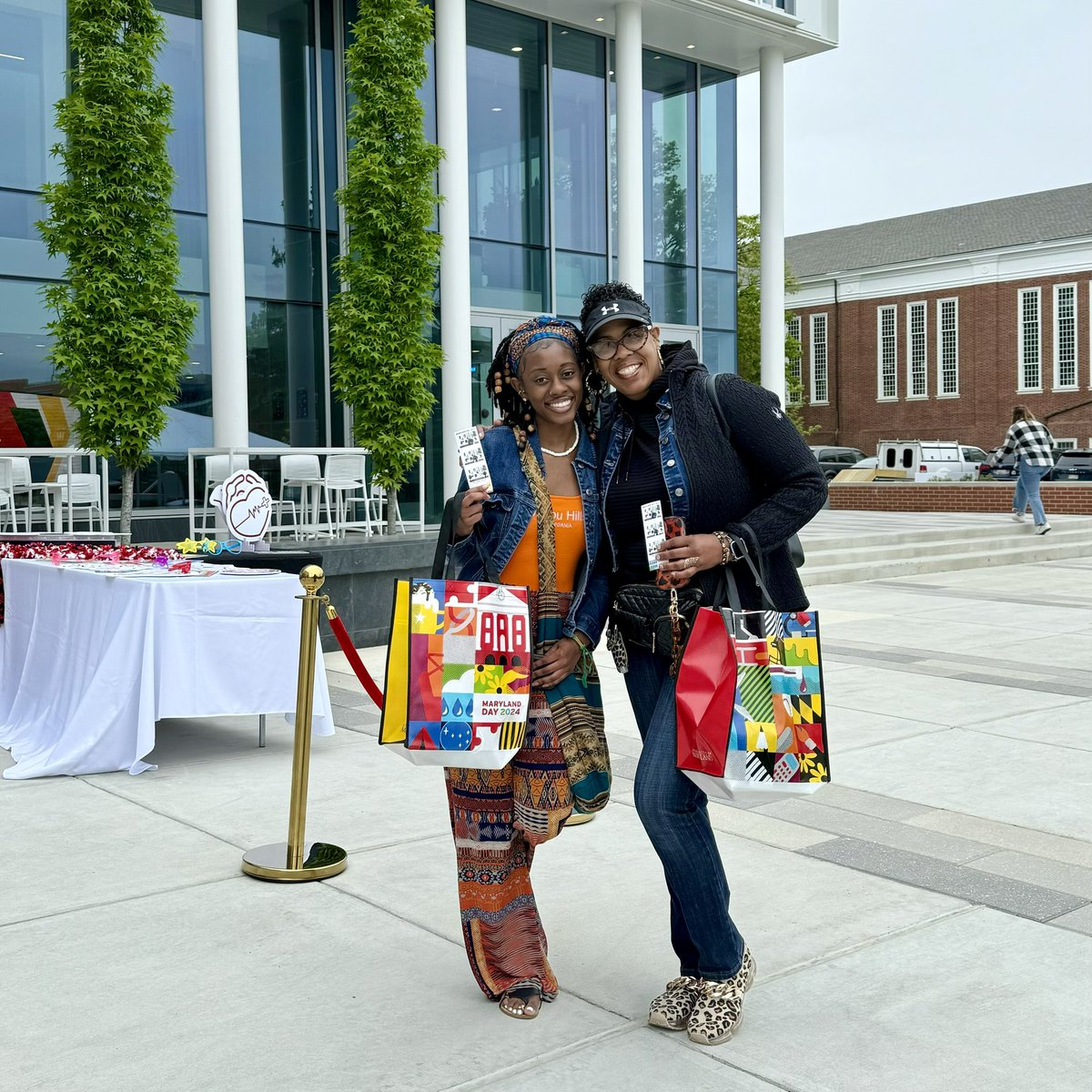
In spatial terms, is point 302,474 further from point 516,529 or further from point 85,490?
point 516,529

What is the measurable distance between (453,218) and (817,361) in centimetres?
5022

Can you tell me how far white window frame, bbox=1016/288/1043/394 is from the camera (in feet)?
182

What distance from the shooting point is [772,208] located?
21.7 m

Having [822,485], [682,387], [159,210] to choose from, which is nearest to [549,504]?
[682,387]

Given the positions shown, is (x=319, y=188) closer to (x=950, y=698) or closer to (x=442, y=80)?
(x=442, y=80)

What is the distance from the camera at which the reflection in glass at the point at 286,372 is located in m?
16.2

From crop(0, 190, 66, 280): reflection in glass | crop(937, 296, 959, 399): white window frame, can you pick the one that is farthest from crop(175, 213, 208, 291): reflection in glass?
crop(937, 296, 959, 399): white window frame

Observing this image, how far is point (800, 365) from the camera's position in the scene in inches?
2544

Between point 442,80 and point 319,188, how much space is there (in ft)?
7.06

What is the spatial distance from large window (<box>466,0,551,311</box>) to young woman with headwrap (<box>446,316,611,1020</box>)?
15071 millimetres

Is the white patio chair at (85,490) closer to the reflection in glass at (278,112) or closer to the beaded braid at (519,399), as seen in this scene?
the reflection in glass at (278,112)

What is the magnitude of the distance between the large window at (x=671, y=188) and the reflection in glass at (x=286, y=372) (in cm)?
A: 637

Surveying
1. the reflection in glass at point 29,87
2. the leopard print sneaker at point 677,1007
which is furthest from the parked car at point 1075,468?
the leopard print sneaker at point 677,1007

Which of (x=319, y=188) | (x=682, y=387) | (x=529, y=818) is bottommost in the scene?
(x=529, y=818)
